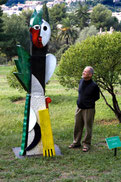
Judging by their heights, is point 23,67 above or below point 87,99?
above

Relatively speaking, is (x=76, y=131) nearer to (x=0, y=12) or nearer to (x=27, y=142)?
(x=27, y=142)

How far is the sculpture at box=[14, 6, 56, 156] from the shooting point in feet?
19.3

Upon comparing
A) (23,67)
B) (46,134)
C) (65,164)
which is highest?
(23,67)

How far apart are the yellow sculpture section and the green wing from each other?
576 mm

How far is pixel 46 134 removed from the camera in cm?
596

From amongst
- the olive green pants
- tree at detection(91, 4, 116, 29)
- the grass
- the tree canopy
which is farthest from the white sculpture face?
the tree canopy

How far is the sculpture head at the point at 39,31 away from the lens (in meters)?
5.83

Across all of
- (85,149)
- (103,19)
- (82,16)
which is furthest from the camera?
(103,19)

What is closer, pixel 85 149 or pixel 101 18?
pixel 85 149

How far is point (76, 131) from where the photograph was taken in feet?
20.9

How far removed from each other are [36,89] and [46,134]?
0.87m

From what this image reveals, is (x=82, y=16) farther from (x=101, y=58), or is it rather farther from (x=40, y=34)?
(x=40, y=34)

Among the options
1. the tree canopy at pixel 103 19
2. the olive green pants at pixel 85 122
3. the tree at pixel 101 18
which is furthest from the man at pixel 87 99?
the tree canopy at pixel 103 19

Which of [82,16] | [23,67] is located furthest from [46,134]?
[82,16]
